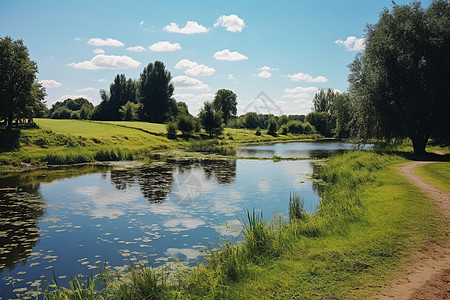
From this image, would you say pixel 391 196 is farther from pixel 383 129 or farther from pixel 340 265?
pixel 383 129

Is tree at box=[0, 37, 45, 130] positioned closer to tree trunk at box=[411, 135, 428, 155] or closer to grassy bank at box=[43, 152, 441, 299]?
grassy bank at box=[43, 152, 441, 299]

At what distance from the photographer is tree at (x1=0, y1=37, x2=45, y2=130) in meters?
33.9

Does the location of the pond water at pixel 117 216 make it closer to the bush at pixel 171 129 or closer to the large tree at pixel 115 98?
the bush at pixel 171 129

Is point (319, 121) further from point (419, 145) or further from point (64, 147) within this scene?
point (64, 147)

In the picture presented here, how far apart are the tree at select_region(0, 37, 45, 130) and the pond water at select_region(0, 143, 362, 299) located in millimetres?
14369

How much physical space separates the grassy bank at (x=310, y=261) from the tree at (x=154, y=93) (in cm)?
8793

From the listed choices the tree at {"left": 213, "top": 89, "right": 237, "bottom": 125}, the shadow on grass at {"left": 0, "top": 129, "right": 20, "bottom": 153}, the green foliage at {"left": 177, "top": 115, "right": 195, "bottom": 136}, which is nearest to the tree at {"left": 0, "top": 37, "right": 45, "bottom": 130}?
the shadow on grass at {"left": 0, "top": 129, "right": 20, "bottom": 153}

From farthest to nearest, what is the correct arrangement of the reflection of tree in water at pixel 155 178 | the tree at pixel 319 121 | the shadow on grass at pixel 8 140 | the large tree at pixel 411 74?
the tree at pixel 319 121 → the shadow on grass at pixel 8 140 → the large tree at pixel 411 74 → the reflection of tree in water at pixel 155 178

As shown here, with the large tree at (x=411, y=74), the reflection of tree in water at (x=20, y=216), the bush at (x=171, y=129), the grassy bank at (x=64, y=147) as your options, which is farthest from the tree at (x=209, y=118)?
the reflection of tree in water at (x=20, y=216)

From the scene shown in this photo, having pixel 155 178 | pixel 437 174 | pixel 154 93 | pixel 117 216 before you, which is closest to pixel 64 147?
pixel 155 178

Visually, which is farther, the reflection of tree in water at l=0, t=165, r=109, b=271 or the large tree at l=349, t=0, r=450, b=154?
the large tree at l=349, t=0, r=450, b=154

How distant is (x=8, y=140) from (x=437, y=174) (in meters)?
39.3

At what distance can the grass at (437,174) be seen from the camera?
596 inches

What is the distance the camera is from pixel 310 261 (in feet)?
24.5
